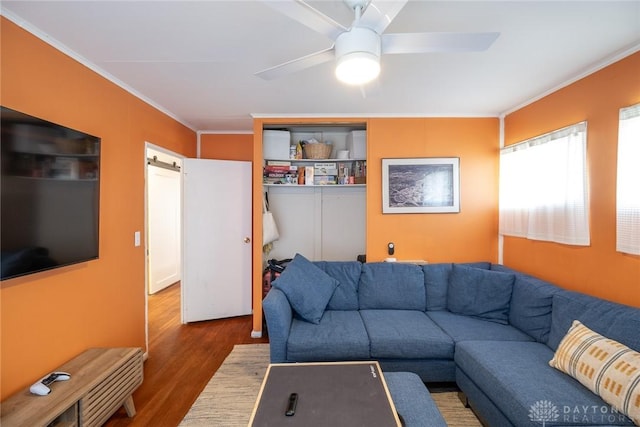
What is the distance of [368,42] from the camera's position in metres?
1.23

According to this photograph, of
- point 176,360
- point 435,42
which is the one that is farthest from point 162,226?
point 435,42

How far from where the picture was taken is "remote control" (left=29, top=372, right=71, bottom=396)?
150cm

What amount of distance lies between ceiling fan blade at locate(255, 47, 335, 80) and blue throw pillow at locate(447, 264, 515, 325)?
2289mm

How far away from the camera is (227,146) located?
4.05 m

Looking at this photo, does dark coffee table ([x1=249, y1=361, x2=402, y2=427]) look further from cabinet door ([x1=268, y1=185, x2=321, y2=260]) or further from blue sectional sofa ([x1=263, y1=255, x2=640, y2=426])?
cabinet door ([x1=268, y1=185, x2=321, y2=260])

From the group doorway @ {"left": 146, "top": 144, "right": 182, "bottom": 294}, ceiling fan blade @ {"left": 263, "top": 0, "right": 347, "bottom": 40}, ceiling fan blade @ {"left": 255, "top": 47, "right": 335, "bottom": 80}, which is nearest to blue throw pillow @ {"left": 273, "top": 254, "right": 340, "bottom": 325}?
ceiling fan blade @ {"left": 255, "top": 47, "right": 335, "bottom": 80}

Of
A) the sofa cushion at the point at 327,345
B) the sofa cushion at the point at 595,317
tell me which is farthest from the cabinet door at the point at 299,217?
the sofa cushion at the point at 595,317

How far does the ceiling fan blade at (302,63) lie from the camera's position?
1404mm

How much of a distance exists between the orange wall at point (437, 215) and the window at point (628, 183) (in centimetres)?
132

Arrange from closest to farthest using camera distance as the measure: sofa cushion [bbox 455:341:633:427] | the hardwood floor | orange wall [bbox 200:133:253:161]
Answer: sofa cushion [bbox 455:341:633:427], the hardwood floor, orange wall [bbox 200:133:253:161]

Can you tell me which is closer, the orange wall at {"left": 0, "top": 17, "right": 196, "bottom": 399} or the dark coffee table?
the dark coffee table

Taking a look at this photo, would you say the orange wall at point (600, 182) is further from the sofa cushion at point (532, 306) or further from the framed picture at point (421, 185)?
the framed picture at point (421, 185)

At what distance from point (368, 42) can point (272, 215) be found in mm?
2736

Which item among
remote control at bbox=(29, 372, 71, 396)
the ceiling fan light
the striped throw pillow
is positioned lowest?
remote control at bbox=(29, 372, 71, 396)
